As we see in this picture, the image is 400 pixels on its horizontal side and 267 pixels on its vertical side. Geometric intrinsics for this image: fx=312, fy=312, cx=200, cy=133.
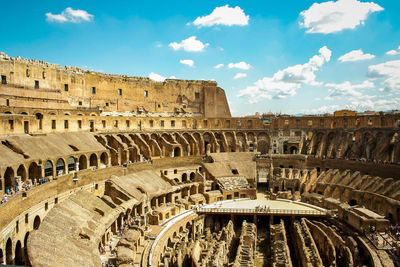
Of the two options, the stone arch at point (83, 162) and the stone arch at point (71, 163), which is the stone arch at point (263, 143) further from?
the stone arch at point (71, 163)

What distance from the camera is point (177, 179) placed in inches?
1781

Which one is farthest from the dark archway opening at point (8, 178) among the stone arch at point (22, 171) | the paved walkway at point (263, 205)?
the paved walkway at point (263, 205)

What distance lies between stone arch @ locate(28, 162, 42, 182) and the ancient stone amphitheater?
9 cm

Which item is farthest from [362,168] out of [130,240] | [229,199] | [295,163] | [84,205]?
[84,205]

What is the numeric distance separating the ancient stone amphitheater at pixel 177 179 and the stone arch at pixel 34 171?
3.6 inches

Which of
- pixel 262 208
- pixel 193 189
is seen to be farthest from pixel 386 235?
pixel 193 189

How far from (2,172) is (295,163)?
40314 mm

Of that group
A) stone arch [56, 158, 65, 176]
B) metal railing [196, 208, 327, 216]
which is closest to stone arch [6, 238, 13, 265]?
stone arch [56, 158, 65, 176]

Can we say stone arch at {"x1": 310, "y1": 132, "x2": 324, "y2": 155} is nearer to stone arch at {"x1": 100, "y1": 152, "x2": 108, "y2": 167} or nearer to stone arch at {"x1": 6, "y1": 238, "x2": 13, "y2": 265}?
stone arch at {"x1": 100, "y1": 152, "x2": 108, "y2": 167}

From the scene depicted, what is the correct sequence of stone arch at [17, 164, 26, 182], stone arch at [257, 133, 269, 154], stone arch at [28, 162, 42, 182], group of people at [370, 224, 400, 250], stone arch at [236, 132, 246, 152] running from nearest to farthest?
stone arch at [17, 164, 26, 182] < group of people at [370, 224, 400, 250] < stone arch at [28, 162, 42, 182] < stone arch at [236, 132, 246, 152] < stone arch at [257, 133, 269, 154]

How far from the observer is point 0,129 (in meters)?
27.4

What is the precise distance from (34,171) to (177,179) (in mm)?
21152

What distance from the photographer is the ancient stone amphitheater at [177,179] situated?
2361 cm

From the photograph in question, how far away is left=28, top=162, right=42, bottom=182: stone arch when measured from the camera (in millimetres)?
27408
